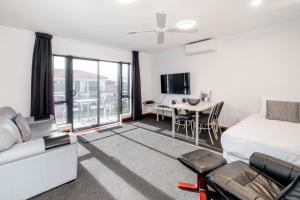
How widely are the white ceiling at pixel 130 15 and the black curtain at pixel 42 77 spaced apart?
1.02 feet

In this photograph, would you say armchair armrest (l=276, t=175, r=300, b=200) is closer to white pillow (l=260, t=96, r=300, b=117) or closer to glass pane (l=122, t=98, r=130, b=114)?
white pillow (l=260, t=96, r=300, b=117)

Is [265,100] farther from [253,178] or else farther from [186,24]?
[253,178]

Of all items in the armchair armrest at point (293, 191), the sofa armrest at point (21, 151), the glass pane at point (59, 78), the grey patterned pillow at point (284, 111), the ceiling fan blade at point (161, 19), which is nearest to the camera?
the armchair armrest at point (293, 191)

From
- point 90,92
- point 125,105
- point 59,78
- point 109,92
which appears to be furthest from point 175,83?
point 59,78

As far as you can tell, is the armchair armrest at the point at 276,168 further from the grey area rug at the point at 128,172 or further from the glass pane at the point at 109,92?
the glass pane at the point at 109,92

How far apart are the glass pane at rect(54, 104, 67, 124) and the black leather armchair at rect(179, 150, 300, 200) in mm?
3713

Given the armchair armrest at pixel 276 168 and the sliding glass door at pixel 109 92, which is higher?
the sliding glass door at pixel 109 92

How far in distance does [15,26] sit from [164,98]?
4.50m

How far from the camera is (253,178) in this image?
1.42m

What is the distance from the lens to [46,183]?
5.97 ft

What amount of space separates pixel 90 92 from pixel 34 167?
3151 millimetres

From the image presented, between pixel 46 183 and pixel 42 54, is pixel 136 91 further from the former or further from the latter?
pixel 46 183

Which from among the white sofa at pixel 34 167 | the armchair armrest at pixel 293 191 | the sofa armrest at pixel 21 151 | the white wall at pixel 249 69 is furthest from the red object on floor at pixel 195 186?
the white wall at pixel 249 69

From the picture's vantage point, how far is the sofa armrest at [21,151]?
60.4 inches
